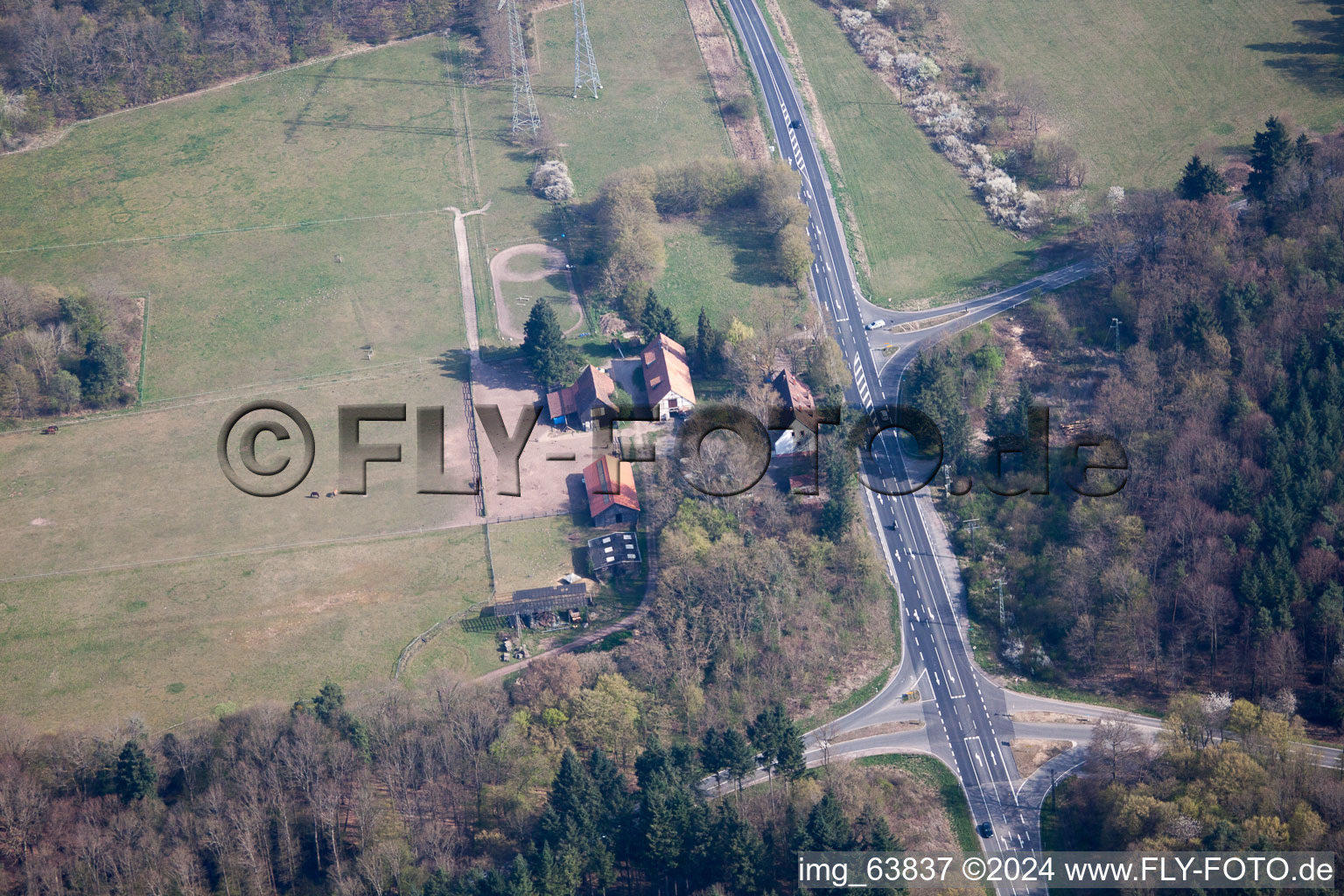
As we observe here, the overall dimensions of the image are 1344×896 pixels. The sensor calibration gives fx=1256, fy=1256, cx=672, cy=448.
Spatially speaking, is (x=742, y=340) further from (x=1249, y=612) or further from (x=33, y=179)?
(x=33, y=179)

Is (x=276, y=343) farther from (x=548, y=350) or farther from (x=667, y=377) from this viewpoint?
(x=667, y=377)

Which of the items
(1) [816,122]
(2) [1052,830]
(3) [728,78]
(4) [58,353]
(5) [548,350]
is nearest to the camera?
(2) [1052,830]

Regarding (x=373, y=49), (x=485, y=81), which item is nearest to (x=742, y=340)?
(x=485, y=81)

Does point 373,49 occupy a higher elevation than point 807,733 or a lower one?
higher

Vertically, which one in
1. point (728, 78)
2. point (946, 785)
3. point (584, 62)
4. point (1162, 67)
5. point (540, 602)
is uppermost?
point (584, 62)

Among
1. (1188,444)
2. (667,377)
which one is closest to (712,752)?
(667,377)

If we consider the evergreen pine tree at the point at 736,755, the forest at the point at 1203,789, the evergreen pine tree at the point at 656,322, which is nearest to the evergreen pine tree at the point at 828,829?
the evergreen pine tree at the point at 736,755
